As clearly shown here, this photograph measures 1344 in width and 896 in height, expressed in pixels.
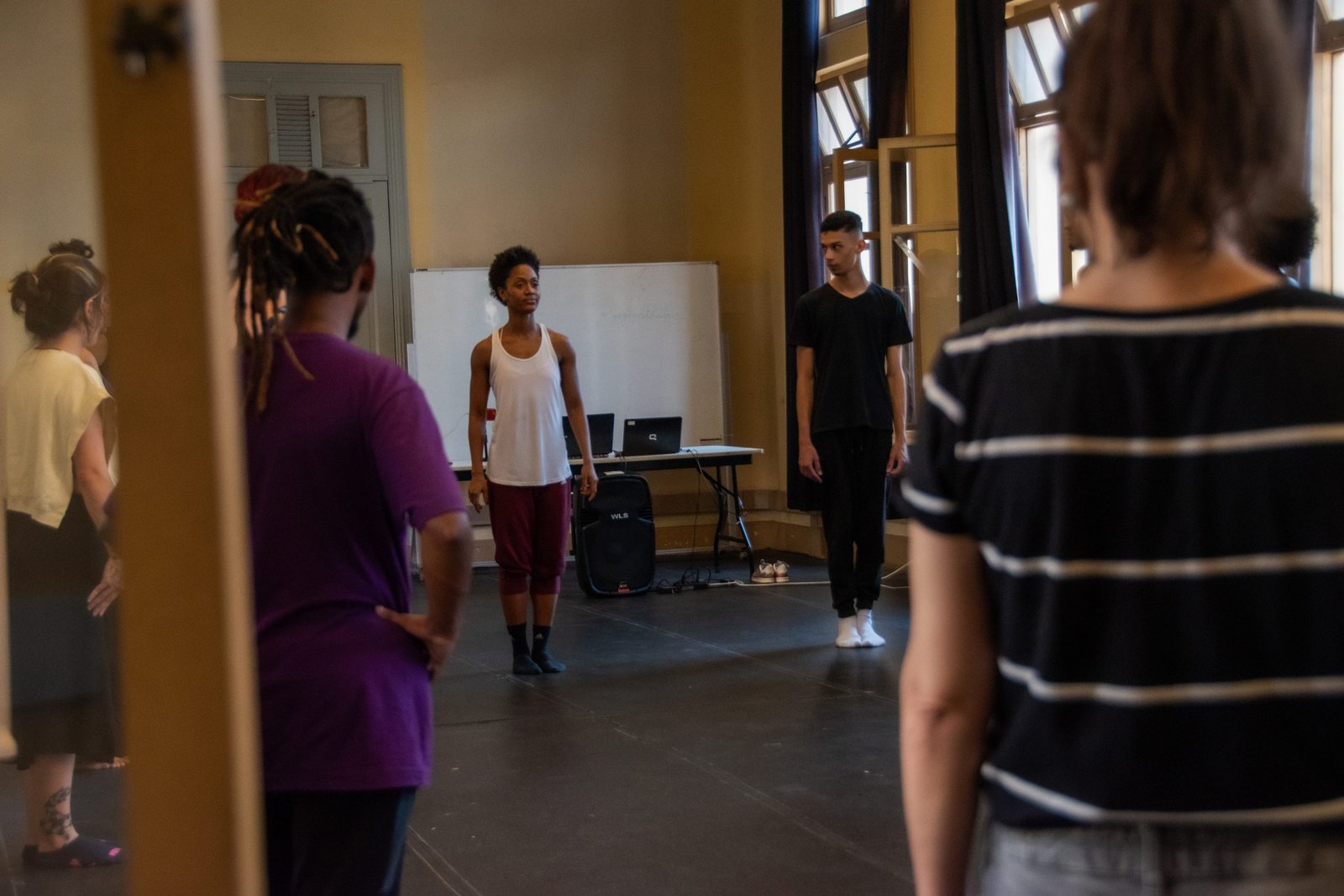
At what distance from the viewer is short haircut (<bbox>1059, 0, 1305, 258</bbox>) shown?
833mm

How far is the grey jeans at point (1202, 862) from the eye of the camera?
2.72 feet

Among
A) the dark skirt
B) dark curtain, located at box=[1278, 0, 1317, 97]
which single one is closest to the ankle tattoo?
the dark skirt

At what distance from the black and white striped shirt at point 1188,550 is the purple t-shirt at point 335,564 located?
0.81 metres

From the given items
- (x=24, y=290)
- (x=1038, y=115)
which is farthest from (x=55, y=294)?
(x=1038, y=115)

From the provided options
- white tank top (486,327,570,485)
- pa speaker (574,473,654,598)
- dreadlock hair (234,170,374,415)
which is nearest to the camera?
dreadlock hair (234,170,374,415)

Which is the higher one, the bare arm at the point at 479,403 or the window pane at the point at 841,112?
the window pane at the point at 841,112

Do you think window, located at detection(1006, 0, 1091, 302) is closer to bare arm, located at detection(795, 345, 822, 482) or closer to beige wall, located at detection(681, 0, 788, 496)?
bare arm, located at detection(795, 345, 822, 482)

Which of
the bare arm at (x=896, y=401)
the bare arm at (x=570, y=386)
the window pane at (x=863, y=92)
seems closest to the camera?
the bare arm at (x=570, y=386)

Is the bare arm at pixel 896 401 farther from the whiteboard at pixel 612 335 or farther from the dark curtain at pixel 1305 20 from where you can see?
the whiteboard at pixel 612 335

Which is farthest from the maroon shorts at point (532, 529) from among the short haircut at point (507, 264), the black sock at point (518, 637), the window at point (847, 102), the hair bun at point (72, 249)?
the window at point (847, 102)

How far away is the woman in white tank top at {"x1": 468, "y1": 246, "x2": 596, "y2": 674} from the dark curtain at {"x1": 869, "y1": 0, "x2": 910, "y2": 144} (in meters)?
3.10

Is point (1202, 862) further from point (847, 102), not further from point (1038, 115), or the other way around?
point (847, 102)

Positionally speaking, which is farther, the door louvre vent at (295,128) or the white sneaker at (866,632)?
the door louvre vent at (295,128)

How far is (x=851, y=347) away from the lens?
5.23 m
